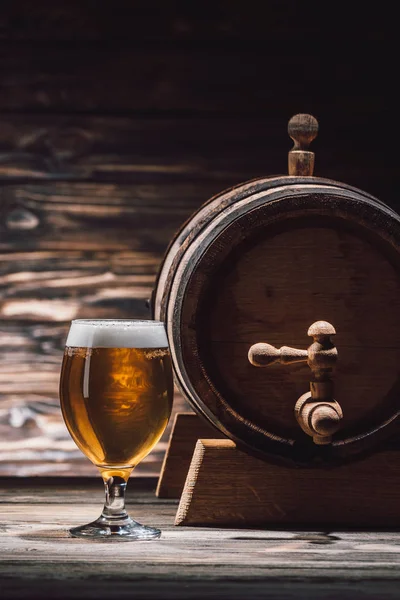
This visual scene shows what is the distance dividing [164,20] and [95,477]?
1.07 m

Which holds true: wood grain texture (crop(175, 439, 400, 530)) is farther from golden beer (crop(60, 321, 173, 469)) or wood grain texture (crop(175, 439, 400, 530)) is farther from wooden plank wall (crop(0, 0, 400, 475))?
wooden plank wall (crop(0, 0, 400, 475))

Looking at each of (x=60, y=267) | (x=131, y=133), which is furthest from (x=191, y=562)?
(x=131, y=133)

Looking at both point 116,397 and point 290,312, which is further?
point 290,312

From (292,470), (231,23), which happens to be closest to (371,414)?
(292,470)

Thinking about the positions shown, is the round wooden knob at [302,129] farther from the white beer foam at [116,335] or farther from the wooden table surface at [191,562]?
the wooden table surface at [191,562]

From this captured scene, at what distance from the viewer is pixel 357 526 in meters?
1.80

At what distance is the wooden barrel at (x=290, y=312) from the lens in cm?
175

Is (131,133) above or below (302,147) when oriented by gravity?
above

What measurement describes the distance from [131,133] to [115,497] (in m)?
0.96

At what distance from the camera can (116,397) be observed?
162cm

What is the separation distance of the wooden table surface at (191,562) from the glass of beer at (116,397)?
3.5 inches

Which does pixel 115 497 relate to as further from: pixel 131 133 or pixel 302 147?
pixel 131 133

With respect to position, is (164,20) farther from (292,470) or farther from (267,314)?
(292,470)

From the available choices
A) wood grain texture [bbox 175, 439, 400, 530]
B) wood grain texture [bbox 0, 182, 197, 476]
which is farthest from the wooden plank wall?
wood grain texture [bbox 175, 439, 400, 530]
